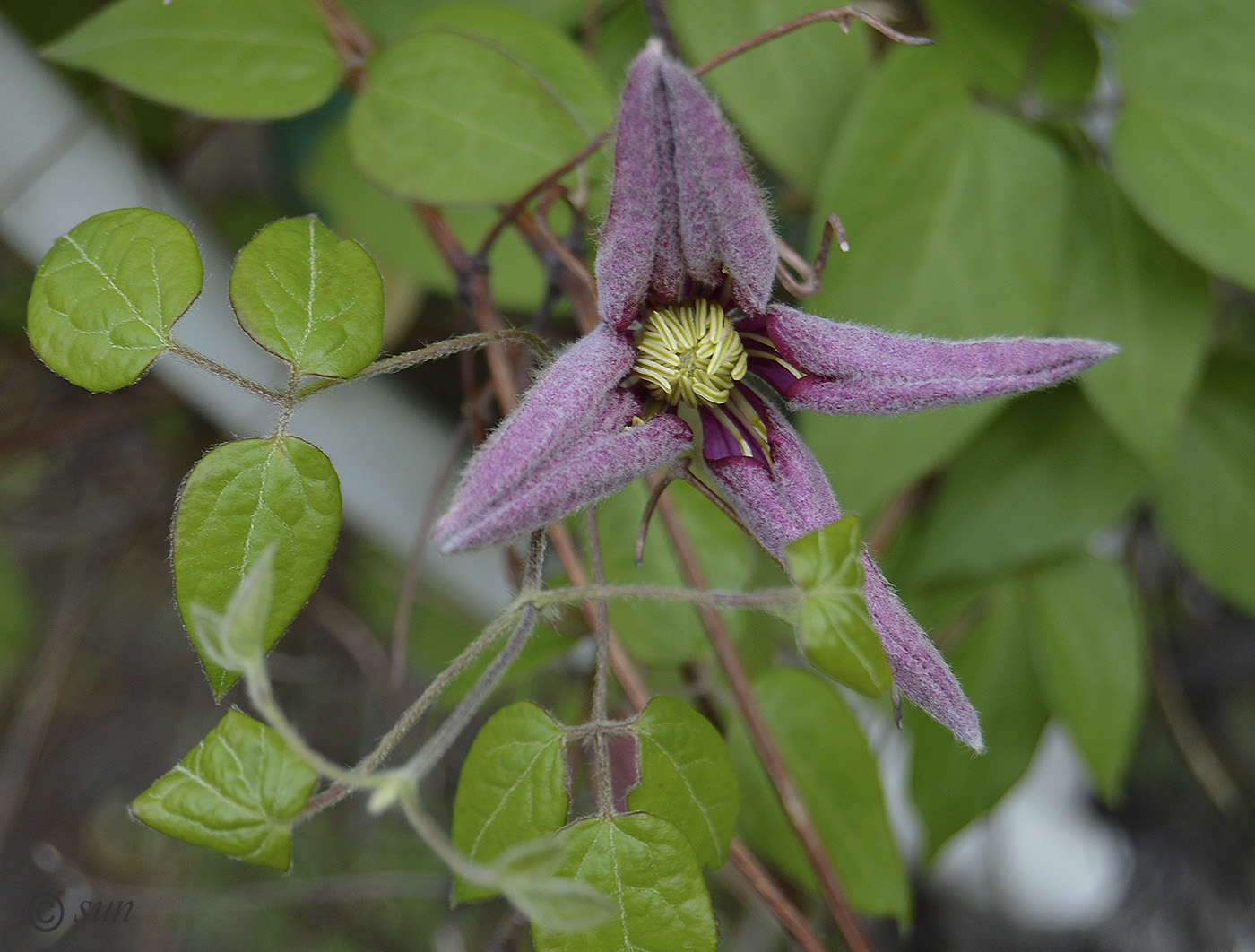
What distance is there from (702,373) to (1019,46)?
19.3 inches

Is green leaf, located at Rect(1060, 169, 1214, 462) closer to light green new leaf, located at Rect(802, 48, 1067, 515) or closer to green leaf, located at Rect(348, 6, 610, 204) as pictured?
light green new leaf, located at Rect(802, 48, 1067, 515)

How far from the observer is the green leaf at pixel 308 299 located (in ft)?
1.13

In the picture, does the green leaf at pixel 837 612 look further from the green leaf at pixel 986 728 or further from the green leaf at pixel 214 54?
the green leaf at pixel 986 728

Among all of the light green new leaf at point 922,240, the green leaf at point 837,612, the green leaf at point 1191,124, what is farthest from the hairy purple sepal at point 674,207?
the green leaf at point 1191,124

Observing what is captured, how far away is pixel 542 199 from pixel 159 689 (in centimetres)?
102

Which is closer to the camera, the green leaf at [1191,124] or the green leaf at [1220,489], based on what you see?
the green leaf at [1191,124]

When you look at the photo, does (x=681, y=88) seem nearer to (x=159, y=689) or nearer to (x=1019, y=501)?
(x=1019, y=501)

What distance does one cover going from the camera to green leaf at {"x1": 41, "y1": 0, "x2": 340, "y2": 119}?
1.66 ft

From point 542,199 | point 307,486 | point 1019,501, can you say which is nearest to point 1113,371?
point 1019,501

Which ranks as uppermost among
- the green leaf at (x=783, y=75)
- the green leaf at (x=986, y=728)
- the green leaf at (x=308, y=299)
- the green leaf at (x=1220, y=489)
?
the green leaf at (x=308, y=299)

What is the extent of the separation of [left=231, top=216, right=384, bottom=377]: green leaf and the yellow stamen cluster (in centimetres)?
10

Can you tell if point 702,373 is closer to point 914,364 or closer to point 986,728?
point 914,364

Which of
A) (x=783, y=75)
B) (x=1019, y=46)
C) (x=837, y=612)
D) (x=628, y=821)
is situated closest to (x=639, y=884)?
(x=628, y=821)

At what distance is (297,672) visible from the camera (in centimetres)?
118
